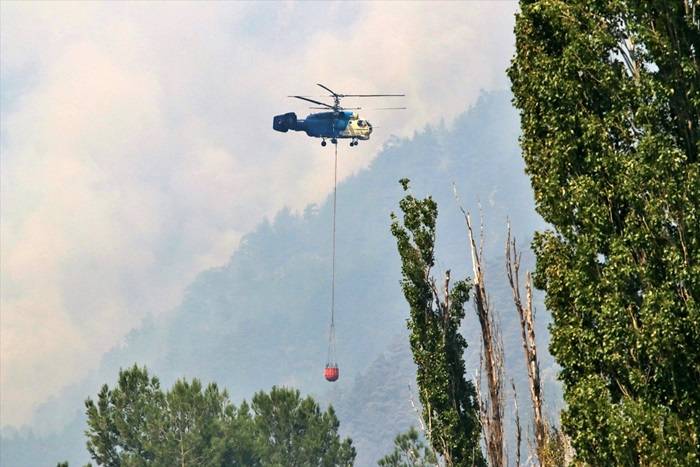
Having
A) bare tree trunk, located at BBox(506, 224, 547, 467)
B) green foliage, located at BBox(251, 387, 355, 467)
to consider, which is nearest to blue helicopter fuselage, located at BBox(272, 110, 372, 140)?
green foliage, located at BBox(251, 387, 355, 467)

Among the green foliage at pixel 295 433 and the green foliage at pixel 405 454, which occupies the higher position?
the green foliage at pixel 295 433

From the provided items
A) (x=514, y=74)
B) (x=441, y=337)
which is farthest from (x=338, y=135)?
(x=514, y=74)

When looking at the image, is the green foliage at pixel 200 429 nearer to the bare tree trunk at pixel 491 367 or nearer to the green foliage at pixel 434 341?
the green foliage at pixel 434 341

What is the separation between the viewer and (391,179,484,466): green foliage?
1207 inches

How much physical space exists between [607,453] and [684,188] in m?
4.85

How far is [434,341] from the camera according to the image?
30922 millimetres

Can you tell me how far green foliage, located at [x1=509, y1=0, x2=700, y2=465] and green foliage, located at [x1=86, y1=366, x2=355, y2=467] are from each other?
68.7m

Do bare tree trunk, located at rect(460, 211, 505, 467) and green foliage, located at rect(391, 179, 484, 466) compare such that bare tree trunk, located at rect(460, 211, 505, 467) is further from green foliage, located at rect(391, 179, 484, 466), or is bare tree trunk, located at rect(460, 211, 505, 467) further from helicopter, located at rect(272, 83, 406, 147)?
helicopter, located at rect(272, 83, 406, 147)

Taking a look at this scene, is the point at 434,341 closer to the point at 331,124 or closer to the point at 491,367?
the point at 491,367

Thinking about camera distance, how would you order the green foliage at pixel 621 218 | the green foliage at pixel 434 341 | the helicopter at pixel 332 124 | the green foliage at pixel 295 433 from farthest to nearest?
the green foliage at pixel 295 433, the helicopter at pixel 332 124, the green foliage at pixel 434 341, the green foliage at pixel 621 218

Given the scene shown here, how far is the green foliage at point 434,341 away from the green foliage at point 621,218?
8048mm

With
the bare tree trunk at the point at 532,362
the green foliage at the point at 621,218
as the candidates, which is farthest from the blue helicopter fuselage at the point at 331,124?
the green foliage at the point at 621,218

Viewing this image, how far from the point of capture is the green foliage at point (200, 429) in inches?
3506

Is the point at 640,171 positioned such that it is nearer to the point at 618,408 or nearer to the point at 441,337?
the point at 618,408
